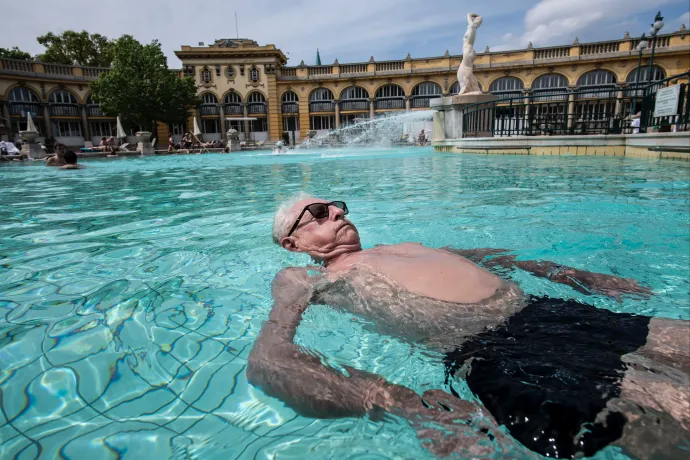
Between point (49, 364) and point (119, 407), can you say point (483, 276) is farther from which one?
point (49, 364)

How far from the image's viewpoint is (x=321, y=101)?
4162 cm

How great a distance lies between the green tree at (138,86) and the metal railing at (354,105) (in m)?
15.4

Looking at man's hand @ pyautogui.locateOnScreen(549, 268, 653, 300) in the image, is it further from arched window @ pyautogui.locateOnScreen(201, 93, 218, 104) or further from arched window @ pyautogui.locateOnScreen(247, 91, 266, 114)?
arched window @ pyautogui.locateOnScreen(201, 93, 218, 104)

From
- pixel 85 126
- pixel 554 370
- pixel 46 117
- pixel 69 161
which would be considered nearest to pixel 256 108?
pixel 85 126

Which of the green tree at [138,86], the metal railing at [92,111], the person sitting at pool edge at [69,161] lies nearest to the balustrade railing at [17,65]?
the metal railing at [92,111]

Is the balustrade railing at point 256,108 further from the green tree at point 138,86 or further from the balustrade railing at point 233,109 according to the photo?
the green tree at point 138,86

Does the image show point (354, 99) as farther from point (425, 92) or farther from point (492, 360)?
point (492, 360)

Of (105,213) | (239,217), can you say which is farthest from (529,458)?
(105,213)

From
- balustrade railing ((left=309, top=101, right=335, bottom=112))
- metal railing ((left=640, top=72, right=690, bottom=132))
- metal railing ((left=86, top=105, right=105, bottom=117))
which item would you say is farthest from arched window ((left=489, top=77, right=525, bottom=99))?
metal railing ((left=86, top=105, right=105, bottom=117))

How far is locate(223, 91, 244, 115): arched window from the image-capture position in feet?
139

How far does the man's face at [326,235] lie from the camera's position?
2.42 metres

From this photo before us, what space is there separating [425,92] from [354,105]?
708 cm

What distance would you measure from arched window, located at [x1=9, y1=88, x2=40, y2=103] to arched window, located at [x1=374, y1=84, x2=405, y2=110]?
3144 cm

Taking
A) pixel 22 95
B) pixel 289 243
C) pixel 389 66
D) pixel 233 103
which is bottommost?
pixel 289 243
